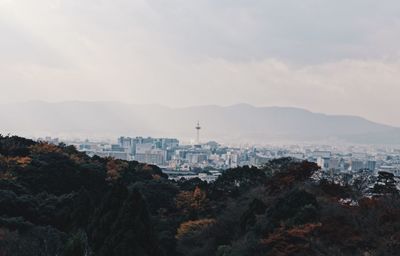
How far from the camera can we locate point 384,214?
1173 cm

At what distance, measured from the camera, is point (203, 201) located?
22.1 m

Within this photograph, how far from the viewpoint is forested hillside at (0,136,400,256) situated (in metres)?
11.8

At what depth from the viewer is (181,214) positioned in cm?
2142

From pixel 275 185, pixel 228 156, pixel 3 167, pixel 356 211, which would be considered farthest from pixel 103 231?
pixel 228 156

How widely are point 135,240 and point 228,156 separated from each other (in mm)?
87974

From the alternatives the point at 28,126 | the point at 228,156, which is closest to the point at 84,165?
the point at 228,156

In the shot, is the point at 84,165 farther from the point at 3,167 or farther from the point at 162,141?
the point at 162,141

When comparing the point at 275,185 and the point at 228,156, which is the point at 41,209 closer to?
the point at 275,185

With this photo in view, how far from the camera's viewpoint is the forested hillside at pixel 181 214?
38.6 ft

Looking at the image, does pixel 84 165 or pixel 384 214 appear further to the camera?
pixel 84 165

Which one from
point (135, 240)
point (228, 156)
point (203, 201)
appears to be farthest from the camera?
point (228, 156)

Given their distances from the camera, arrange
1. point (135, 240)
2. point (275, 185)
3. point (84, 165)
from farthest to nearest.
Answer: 1. point (84, 165)
2. point (275, 185)
3. point (135, 240)

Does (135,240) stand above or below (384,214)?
below

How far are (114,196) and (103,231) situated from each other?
1.27 meters
